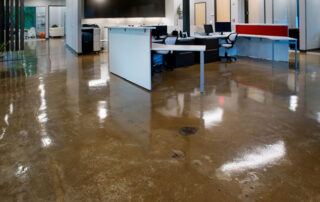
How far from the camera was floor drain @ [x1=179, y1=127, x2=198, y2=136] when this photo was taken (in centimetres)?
344

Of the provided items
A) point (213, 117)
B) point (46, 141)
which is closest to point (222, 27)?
point (213, 117)

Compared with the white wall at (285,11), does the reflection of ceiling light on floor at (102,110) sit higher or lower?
lower

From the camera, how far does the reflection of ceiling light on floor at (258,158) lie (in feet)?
8.50

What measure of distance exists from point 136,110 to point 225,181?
225cm

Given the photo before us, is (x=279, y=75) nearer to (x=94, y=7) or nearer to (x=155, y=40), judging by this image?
(x=155, y=40)

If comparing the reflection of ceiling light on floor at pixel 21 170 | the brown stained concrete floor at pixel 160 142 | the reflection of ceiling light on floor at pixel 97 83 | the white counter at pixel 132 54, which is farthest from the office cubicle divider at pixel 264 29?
the reflection of ceiling light on floor at pixel 21 170

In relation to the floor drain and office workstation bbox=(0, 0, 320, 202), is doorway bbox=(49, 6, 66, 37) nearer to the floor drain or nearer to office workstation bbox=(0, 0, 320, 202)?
office workstation bbox=(0, 0, 320, 202)

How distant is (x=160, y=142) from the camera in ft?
10.5

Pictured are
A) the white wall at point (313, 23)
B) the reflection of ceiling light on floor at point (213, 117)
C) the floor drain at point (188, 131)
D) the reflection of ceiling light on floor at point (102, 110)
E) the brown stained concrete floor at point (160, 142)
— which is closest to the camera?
the brown stained concrete floor at point (160, 142)

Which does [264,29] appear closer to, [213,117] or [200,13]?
[200,13]

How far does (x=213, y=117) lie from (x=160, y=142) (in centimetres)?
110

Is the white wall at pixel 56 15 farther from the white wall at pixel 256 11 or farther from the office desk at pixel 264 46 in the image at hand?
the office desk at pixel 264 46

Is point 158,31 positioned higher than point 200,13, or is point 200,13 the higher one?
point 200,13

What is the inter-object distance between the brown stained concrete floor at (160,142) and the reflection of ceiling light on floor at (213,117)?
0.04 feet
